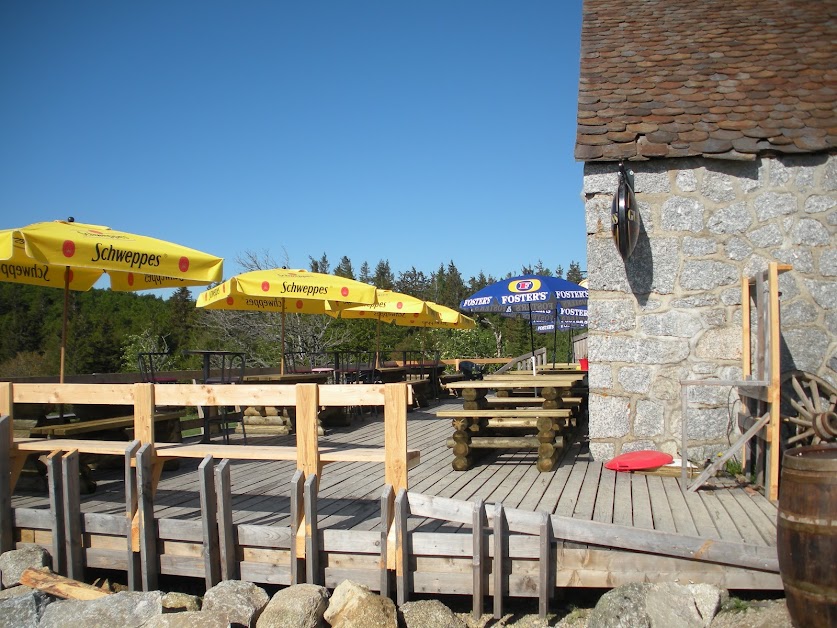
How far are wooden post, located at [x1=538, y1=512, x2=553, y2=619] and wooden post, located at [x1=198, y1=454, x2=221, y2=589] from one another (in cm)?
218

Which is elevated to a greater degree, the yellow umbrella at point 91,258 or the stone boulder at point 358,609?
the yellow umbrella at point 91,258

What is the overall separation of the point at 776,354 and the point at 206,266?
17.6 feet

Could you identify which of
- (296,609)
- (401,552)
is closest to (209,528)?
(296,609)

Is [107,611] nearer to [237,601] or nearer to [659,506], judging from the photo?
[237,601]

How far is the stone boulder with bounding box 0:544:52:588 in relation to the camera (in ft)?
16.4

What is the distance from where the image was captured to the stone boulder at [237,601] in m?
4.18

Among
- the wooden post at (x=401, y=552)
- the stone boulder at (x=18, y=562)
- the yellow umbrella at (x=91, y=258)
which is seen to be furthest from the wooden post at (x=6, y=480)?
the wooden post at (x=401, y=552)

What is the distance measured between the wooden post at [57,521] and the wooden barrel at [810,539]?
15.6 ft

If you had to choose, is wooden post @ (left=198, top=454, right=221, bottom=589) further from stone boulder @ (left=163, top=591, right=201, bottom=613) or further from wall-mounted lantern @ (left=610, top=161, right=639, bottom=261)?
wall-mounted lantern @ (left=610, top=161, right=639, bottom=261)

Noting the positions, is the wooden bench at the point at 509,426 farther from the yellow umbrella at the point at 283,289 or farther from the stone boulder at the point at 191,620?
the yellow umbrella at the point at 283,289

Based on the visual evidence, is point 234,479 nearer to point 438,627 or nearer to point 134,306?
point 438,627

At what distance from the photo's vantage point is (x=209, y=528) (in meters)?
4.67

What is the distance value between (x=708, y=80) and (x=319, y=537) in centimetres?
592

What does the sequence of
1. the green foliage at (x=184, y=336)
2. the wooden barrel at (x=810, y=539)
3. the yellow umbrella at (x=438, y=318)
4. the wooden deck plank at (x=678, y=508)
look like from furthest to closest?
the green foliage at (x=184, y=336)
the yellow umbrella at (x=438, y=318)
the wooden deck plank at (x=678, y=508)
the wooden barrel at (x=810, y=539)
